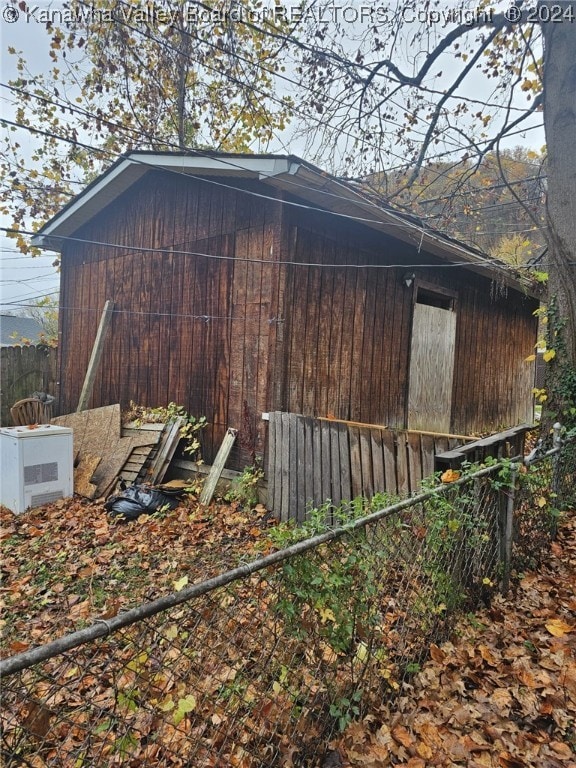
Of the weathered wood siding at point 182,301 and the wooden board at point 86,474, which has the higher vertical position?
the weathered wood siding at point 182,301

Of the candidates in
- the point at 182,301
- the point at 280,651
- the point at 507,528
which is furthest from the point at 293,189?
the point at 280,651

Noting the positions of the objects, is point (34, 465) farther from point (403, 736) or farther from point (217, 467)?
point (403, 736)

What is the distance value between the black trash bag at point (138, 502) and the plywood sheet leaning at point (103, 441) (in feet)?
2.00

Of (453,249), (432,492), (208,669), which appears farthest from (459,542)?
(453,249)

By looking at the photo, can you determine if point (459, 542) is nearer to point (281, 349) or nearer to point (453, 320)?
point (281, 349)

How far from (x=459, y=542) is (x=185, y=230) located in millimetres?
5767

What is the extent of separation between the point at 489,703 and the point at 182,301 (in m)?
5.92

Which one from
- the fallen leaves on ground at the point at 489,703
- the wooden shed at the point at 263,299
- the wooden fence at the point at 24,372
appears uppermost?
the wooden shed at the point at 263,299

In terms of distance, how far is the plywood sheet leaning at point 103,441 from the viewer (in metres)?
6.19

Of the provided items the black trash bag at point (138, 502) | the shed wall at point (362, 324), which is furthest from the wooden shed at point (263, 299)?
the black trash bag at point (138, 502)

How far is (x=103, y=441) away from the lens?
6.66 m

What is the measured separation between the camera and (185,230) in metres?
6.69

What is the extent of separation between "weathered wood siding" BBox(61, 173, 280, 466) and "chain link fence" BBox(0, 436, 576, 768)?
310cm

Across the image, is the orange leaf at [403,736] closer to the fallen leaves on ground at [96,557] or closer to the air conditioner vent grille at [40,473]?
the fallen leaves on ground at [96,557]
